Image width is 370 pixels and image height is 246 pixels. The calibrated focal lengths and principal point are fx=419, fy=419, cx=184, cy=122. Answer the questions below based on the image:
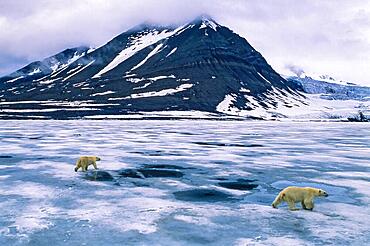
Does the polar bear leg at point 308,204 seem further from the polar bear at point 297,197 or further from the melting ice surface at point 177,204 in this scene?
the melting ice surface at point 177,204

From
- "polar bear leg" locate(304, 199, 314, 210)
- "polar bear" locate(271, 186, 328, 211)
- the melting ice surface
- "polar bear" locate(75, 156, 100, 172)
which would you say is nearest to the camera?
the melting ice surface

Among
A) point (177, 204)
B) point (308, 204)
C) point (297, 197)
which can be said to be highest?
point (297, 197)

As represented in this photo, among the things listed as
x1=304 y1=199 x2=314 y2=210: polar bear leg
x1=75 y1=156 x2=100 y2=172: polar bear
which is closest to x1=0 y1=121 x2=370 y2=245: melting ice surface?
x1=304 y1=199 x2=314 y2=210: polar bear leg

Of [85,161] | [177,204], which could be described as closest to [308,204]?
[177,204]

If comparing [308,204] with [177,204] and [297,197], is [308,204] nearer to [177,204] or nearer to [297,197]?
[297,197]

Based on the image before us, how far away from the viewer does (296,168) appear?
25.4m

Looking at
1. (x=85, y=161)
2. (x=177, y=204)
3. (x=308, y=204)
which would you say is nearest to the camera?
(x=308, y=204)

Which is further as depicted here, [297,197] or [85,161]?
[85,161]

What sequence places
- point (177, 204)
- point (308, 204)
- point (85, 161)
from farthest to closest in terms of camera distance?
point (85, 161), point (177, 204), point (308, 204)

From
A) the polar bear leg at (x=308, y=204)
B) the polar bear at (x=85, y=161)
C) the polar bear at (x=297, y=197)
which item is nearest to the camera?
the polar bear at (x=297, y=197)

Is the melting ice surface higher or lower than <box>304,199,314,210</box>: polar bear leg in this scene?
lower

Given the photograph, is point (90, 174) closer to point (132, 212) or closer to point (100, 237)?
point (132, 212)

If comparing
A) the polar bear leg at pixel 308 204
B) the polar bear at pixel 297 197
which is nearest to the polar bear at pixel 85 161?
the polar bear at pixel 297 197

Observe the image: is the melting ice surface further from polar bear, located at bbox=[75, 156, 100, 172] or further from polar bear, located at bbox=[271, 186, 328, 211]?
polar bear, located at bbox=[75, 156, 100, 172]
